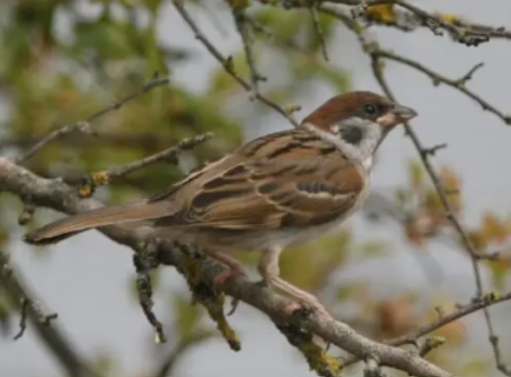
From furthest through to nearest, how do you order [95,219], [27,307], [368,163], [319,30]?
[368,163], [319,30], [95,219], [27,307]

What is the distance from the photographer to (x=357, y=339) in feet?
10.7

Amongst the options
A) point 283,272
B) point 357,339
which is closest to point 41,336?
point 283,272

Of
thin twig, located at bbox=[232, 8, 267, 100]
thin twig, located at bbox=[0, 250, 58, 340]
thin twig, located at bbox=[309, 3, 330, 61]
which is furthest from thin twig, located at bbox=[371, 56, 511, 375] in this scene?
thin twig, located at bbox=[0, 250, 58, 340]

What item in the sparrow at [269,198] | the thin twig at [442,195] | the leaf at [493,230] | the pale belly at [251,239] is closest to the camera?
the thin twig at [442,195]

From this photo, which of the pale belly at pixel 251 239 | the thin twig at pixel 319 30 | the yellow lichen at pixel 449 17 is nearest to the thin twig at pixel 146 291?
the pale belly at pixel 251 239

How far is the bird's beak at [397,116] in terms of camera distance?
4.59 metres

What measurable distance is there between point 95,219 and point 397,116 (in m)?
1.24

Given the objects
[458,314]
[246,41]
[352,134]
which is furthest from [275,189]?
→ [458,314]

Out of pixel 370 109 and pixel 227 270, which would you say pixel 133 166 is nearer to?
pixel 227 270

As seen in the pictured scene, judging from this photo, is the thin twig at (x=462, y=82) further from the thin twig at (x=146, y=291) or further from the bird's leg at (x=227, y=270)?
the thin twig at (x=146, y=291)

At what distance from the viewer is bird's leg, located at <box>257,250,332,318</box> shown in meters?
3.49

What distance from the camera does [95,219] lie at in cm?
385

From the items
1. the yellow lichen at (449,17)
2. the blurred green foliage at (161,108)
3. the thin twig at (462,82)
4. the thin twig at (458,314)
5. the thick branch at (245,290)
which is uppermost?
the yellow lichen at (449,17)

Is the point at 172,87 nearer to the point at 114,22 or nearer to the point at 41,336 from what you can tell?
the point at 114,22
